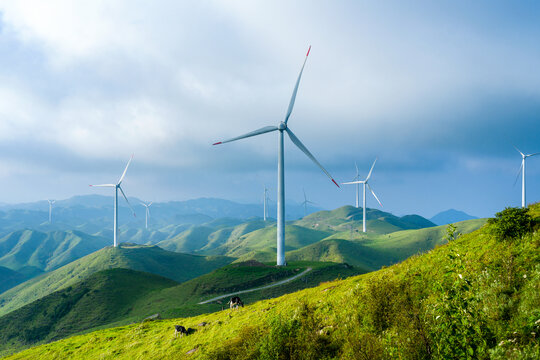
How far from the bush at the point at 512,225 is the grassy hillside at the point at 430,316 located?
0.44 feet

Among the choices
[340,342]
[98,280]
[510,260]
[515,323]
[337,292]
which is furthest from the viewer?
[98,280]

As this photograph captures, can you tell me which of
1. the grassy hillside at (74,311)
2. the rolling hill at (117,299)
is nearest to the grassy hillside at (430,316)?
the rolling hill at (117,299)

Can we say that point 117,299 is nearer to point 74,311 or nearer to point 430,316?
point 74,311

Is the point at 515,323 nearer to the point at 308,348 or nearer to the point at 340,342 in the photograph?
the point at 340,342

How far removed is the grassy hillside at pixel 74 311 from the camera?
121m

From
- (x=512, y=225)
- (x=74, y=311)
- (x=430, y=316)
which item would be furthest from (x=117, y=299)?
(x=512, y=225)

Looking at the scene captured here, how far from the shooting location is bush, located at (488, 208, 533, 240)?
17953 mm

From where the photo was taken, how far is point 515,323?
481 inches

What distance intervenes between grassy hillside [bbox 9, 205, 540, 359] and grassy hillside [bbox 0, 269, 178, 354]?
130633mm

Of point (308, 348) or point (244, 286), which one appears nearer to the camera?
Answer: point (308, 348)

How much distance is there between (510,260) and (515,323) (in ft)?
15.2

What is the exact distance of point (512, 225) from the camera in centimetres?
1808

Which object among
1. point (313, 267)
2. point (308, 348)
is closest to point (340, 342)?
point (308, 348)

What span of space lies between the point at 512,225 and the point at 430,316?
9.54 metres
